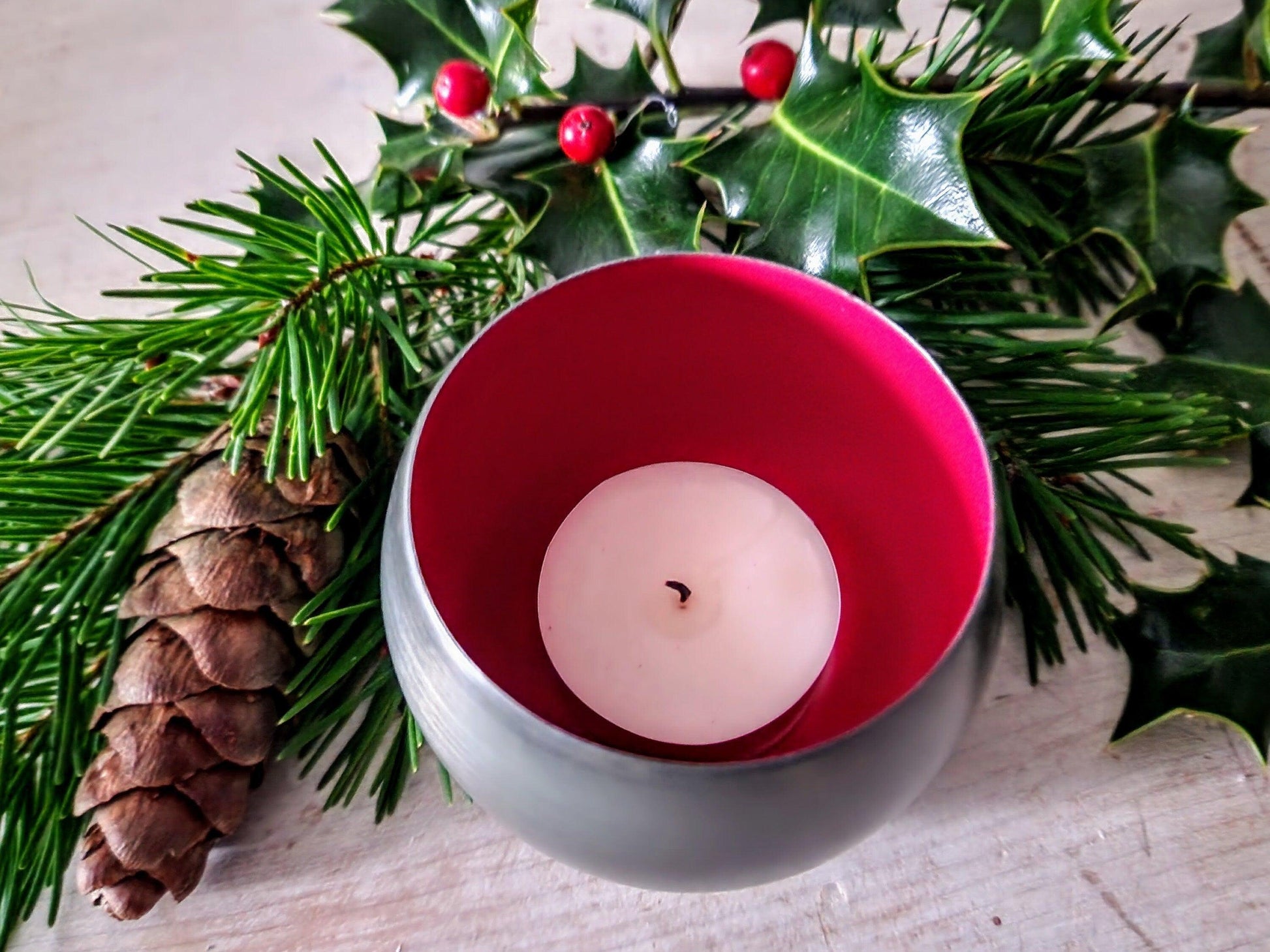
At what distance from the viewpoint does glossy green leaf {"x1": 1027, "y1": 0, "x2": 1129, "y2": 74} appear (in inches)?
10.9

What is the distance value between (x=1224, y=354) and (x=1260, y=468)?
1.9 inches

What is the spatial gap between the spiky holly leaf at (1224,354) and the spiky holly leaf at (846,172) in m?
0.13

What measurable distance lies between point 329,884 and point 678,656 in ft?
0.51

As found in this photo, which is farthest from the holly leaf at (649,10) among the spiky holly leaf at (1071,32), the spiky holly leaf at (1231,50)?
the spiky holly leaf at (1231,50)

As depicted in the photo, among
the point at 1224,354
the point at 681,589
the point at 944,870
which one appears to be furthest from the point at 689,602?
the point at 1224,354

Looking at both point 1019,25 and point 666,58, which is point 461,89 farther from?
point 1019,25

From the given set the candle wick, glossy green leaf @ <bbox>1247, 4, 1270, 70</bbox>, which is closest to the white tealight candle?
the candle wick

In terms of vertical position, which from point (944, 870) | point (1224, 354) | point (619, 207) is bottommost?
point (944, 870)

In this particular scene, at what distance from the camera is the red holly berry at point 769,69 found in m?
0.37

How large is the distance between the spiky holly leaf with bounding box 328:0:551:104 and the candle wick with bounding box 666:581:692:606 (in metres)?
0.20

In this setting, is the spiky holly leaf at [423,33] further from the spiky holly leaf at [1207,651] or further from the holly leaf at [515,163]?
the spiky holly leaf at [1207,651]

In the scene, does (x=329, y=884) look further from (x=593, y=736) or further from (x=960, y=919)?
(x=960, y=919)

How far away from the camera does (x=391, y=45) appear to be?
374 millimetres

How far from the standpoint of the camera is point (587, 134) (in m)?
0.34
